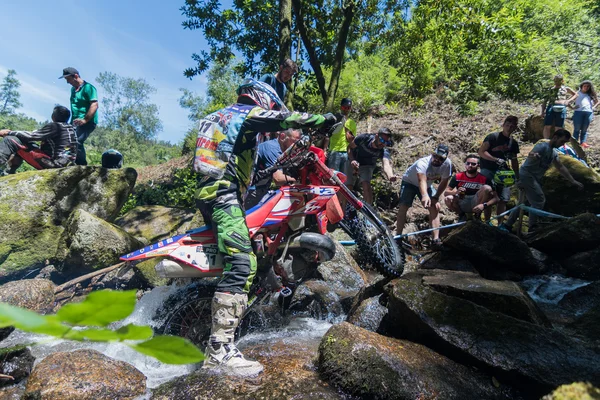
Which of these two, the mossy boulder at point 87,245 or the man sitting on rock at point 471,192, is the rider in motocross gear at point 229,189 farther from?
the man sitting on rock at point 471,192

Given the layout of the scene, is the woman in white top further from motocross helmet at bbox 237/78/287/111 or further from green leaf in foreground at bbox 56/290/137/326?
green leaf in foreground at bbox 56/290/137/326

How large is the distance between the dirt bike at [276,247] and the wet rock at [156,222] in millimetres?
3761

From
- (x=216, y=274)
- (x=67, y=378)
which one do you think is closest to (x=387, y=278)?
(x=216, y=274)

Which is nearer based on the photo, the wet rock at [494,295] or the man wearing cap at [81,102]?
the wet rock at [494,295]

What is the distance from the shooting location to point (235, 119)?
3164 mm

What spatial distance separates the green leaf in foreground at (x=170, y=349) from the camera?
1.27ft

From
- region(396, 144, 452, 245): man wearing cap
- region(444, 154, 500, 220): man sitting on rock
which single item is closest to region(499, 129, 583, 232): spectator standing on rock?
region(444, 154, 500, 220): man sitting on rock

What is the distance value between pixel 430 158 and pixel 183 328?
183 inches

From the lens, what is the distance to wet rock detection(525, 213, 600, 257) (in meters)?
5.76

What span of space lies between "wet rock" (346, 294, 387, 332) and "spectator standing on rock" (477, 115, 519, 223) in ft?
13.1

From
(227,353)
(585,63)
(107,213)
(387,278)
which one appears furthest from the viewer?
(585,63)

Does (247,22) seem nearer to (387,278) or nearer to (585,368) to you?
(387,278)

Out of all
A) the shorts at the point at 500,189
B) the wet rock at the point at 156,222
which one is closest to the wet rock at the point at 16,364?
the wet rock at the point at 156,222

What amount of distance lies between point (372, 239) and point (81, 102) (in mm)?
5626
